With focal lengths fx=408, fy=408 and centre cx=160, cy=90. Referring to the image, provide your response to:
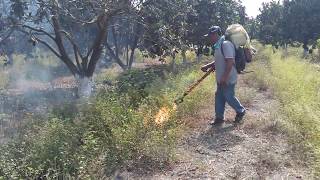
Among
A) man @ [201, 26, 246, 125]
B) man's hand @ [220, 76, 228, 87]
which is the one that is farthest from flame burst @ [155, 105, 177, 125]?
man's hand @ [220, 76, 228, 87]

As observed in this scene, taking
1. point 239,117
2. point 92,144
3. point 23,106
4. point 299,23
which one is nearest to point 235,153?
point 239,117

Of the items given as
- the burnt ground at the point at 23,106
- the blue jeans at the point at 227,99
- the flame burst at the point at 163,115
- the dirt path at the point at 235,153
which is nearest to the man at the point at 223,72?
the blue jeans at the point at 227,99

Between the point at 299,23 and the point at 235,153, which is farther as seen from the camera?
the point at 299,23

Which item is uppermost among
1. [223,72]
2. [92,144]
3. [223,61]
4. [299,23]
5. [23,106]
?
[299,23]

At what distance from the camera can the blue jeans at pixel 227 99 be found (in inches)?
256

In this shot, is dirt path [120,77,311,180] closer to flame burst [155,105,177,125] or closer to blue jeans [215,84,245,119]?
blue jeans [215,84,245,119]

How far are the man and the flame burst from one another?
740 mm

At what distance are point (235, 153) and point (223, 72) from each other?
1.54 metres

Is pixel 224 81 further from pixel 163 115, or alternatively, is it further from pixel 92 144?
pixel 92 144

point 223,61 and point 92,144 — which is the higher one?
point 223,61

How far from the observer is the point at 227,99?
21.4 feet

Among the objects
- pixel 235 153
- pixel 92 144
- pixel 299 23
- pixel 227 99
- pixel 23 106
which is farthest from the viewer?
pixel 299 23

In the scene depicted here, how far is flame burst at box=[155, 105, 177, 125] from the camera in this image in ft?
20.1

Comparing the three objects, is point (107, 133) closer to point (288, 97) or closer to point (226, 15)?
point (288, 97)
